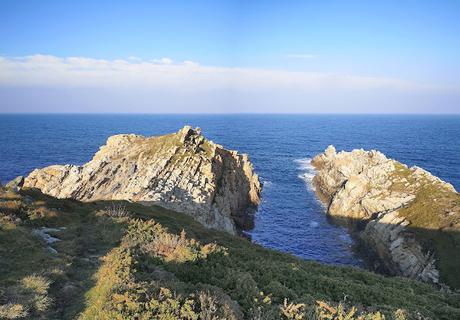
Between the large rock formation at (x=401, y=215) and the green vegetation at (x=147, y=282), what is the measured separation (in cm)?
2304

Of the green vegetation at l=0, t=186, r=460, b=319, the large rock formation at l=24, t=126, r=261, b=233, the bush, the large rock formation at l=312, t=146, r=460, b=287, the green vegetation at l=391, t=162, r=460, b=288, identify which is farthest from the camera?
the large rock formation at l=24, t=126, r=261, b=233

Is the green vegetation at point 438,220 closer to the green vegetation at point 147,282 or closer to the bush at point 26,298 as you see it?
the green vegetation at point 147,282

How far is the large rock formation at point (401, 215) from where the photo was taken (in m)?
46.8

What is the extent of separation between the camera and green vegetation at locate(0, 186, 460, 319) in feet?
38.4

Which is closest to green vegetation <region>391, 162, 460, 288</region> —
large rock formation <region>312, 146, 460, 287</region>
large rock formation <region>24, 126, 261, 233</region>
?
large rock formation <region>312, 146, 460, 287</region>

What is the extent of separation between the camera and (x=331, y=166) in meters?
96.7

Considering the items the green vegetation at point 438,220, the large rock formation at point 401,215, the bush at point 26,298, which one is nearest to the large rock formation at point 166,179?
the large rock formation at point 401,215

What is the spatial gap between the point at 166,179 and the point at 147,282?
152 feet

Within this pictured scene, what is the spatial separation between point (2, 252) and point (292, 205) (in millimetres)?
69027

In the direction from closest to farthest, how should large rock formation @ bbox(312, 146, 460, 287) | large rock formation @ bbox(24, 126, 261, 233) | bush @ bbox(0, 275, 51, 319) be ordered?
1. bush @ bbox(0, 275, 51, 319)
2. large rock formation @ bbox(312, 146, 460, 287)
3. large rock formation @ bbox(24, 126, 261, 233)

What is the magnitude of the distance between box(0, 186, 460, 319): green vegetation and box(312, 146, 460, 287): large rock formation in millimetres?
23043

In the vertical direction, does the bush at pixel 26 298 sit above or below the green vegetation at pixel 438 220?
above

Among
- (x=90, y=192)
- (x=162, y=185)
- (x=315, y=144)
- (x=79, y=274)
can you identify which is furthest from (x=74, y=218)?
(x=315, y=144)

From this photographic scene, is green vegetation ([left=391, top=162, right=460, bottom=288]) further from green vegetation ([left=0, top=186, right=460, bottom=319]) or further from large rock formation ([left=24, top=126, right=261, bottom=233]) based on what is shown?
large rock formation ([left=24, top=126, right=261, bottom=233])
